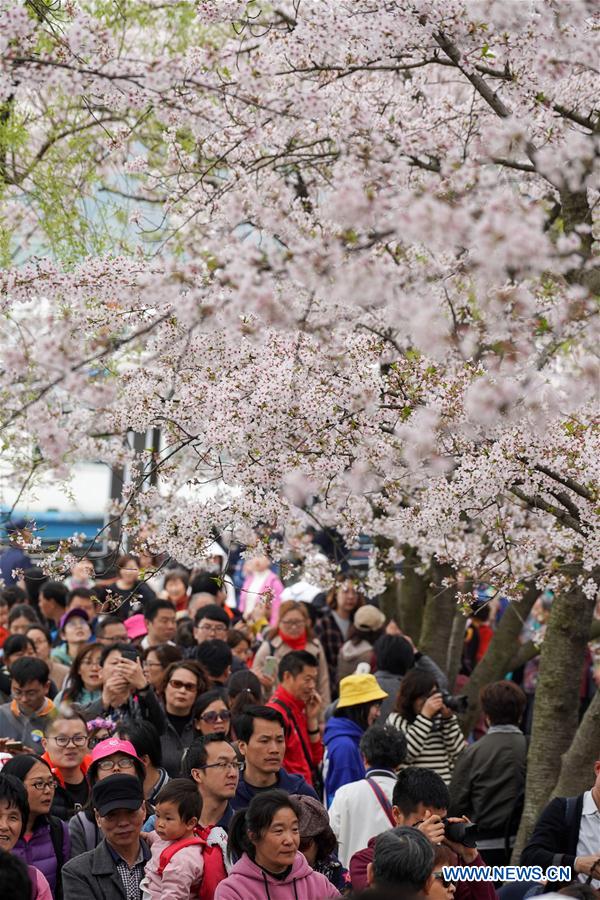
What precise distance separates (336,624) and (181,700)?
4.25m

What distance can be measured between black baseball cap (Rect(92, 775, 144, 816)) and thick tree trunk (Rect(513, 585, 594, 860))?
3.18 metres

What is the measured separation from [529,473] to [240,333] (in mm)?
1643

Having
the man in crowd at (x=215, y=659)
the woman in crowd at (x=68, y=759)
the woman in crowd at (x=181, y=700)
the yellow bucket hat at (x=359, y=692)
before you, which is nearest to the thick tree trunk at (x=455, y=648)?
the man in crowd at (x=215, y=659)

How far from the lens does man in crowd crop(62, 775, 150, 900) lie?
17.6 ft

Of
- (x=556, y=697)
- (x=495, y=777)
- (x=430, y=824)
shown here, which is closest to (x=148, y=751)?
(x=430, y=824)

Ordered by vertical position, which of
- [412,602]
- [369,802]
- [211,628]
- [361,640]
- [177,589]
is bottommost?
[369,802]

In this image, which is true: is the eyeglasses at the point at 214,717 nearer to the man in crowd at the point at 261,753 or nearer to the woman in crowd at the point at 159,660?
the man in crowd at the point at 261,753

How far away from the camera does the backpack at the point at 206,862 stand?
17.5 feet

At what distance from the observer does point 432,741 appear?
7949 mm

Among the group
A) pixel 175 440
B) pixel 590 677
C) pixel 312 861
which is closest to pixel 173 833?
pixel 312 861

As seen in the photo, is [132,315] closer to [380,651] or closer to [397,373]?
[397,373]

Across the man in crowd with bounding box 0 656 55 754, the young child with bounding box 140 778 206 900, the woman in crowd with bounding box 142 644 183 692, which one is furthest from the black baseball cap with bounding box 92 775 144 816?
the woman in crowd with bounding box 142 644 183 692

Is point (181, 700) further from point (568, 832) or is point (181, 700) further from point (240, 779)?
point (568, 832)

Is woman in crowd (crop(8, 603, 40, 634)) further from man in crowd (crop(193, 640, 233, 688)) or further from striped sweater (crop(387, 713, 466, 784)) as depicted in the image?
striped sweater (crop(387, 713, 466, 784))
